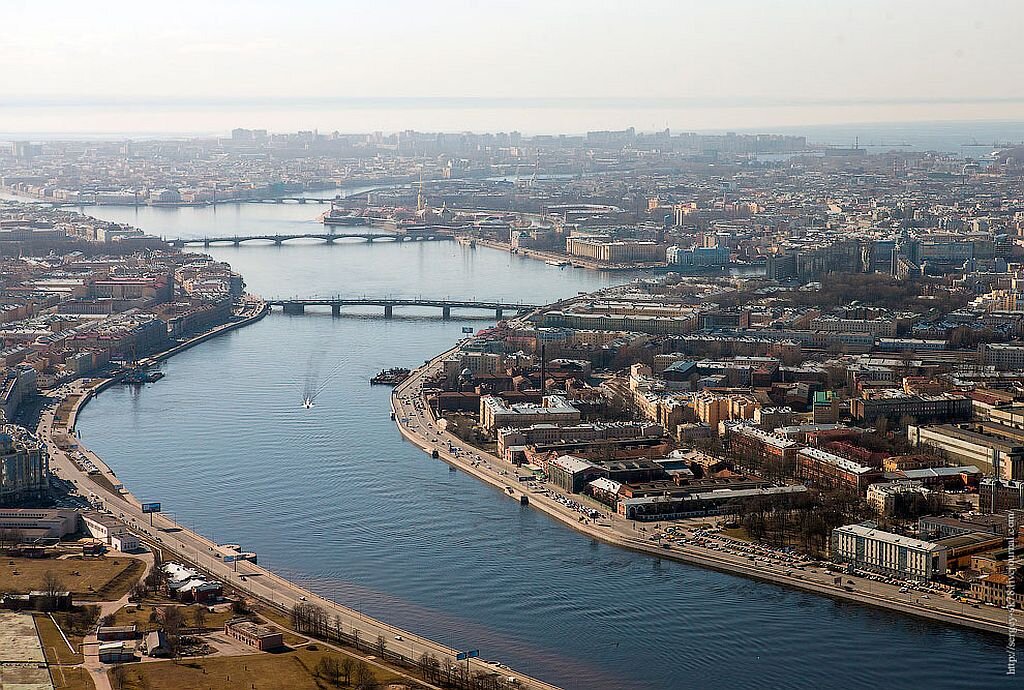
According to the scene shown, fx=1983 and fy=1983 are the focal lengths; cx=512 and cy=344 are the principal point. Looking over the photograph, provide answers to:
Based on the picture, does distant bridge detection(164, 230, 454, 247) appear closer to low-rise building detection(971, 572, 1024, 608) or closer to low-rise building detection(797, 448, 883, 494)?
low-rise building detection(797, 448, 883, 494)

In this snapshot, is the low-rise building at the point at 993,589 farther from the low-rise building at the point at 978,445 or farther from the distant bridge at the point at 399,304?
the distant bridge at the point at 399,304

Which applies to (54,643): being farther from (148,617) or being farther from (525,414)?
(525,414)

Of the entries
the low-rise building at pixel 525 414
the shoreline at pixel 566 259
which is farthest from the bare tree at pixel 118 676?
the shoreline at pixel 566 259

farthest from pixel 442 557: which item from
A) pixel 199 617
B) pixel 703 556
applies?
pixel 199 617

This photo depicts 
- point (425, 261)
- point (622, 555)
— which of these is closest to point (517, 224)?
point (425, 261)

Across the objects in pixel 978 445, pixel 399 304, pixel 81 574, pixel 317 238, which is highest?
pixel 978 445
